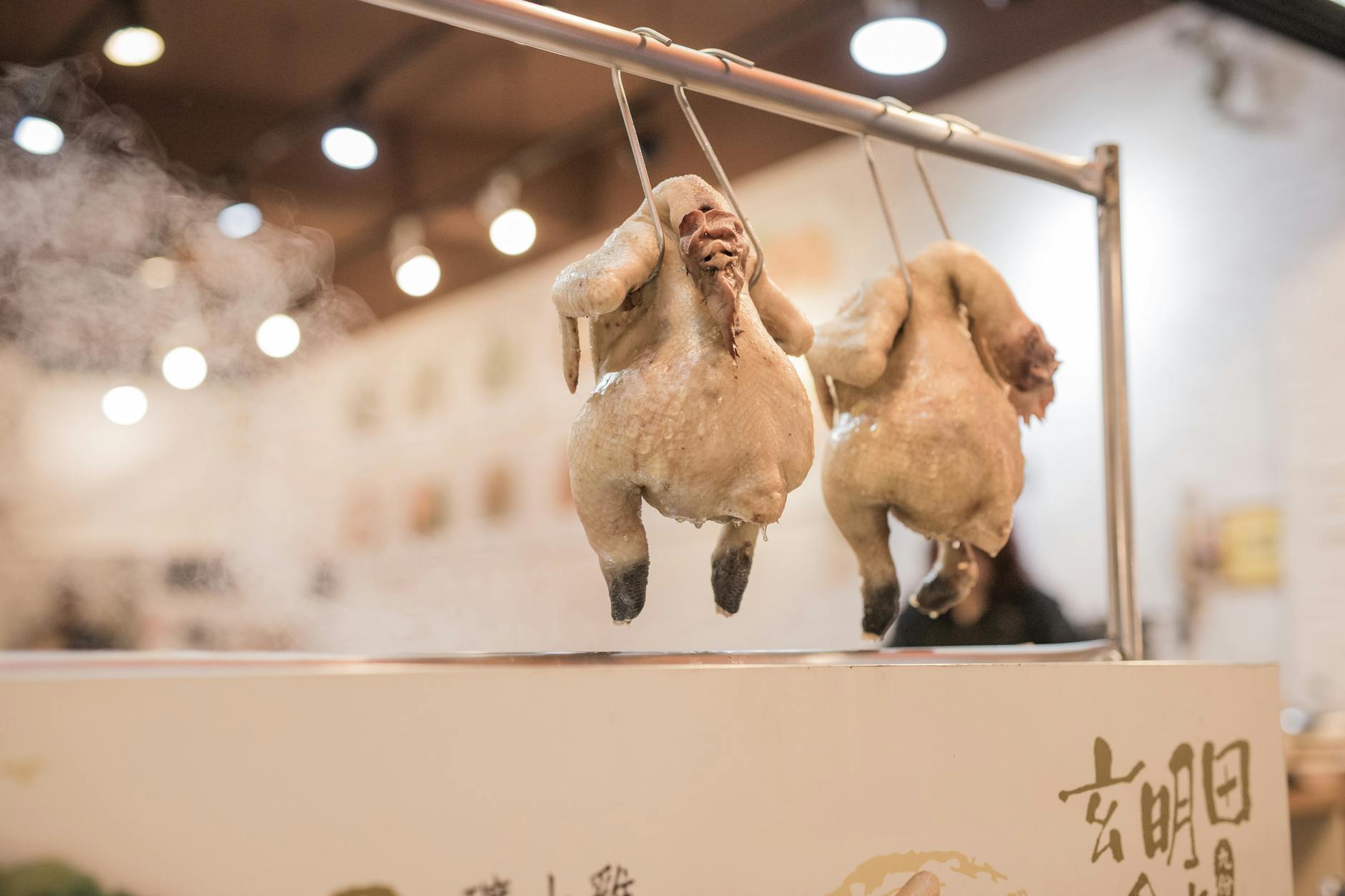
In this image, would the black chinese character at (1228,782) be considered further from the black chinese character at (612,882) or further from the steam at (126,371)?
the steam at (126,371)

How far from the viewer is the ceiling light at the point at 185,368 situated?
3.97 meters

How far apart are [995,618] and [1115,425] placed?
33.7 inches

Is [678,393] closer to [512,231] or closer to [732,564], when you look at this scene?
[732,564]

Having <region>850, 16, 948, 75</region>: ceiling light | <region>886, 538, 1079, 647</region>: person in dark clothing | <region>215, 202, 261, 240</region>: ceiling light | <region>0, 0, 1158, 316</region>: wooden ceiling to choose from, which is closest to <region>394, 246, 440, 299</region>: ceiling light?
<region>0, 0, 1158, 316</region>: wooden ceiling

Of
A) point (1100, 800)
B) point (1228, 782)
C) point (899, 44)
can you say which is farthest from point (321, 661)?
point (899, 44)

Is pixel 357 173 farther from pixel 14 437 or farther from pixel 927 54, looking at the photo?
pixel 927 54

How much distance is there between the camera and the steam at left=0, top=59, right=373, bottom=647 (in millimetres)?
3445

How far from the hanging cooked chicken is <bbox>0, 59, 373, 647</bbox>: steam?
2568 millimetres

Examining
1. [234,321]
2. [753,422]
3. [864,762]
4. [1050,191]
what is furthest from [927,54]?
[234,321]

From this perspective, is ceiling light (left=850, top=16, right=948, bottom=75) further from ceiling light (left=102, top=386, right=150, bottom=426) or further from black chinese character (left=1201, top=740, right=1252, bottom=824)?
ceiling light (left=102, top=386, right=150, bottom=426)

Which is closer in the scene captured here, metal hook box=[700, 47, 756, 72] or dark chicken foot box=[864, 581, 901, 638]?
metal hook box=[700, 47, 756, 72]

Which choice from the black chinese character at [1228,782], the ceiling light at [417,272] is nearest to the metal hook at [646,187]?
the black chinese character at [1228,782]

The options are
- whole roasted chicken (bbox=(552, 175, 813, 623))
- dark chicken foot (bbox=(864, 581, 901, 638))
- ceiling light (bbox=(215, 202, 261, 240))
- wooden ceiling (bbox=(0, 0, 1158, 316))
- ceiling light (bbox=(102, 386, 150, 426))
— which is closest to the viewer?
whole roasted chicken (bbox=(552, 175, 813, 623))

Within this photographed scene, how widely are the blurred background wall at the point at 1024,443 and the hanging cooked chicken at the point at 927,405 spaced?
5.32 ft
